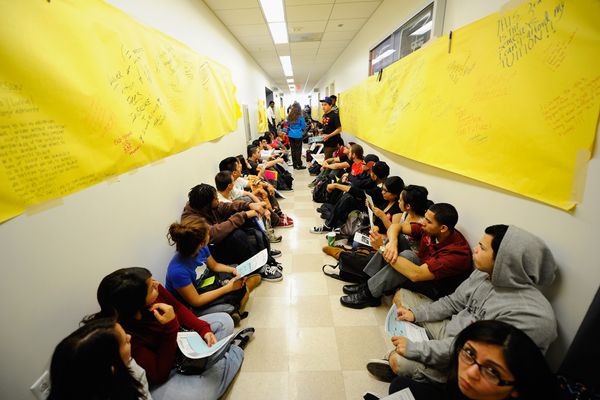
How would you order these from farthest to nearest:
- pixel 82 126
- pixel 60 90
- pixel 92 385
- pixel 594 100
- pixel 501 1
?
pixel 501 1 → pixel 82 126 → pixel 60 90 → pixel 594 100 → pixel 92 385

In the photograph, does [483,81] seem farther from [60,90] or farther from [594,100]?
[60,90]

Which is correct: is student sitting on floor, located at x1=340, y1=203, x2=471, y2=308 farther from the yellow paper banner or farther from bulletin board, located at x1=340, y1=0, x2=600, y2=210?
the yellow paper banner

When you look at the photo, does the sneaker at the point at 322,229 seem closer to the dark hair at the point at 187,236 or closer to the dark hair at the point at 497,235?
the dark hair at the point at 187,236

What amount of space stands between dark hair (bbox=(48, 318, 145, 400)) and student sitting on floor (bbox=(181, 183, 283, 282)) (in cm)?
115

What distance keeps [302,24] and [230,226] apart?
156 inches

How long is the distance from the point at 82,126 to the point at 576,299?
8.00ft

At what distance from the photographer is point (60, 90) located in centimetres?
106

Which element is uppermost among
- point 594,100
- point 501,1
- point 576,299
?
point 501,1

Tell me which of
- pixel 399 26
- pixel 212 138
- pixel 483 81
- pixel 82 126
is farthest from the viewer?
pixel 212 138

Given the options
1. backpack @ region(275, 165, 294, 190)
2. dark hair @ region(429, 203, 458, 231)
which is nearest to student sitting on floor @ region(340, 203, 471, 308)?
dark hair @ region(429, 203, 458, 231)

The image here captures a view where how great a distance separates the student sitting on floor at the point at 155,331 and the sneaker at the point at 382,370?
2.84ft

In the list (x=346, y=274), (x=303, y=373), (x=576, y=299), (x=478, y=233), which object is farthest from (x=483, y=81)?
(x=303, y=373)

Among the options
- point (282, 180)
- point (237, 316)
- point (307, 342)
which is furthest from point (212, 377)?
point (282, 180)

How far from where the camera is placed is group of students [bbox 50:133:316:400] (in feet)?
2.39
